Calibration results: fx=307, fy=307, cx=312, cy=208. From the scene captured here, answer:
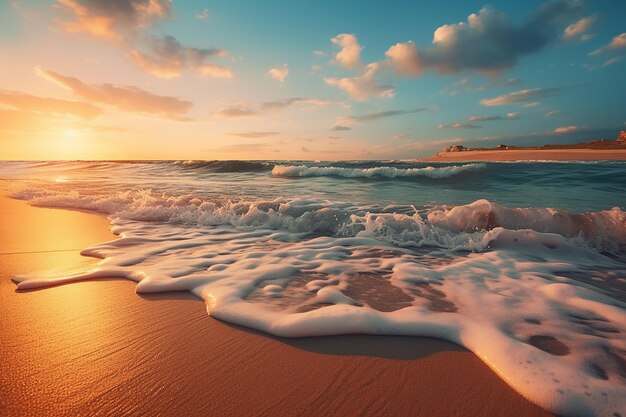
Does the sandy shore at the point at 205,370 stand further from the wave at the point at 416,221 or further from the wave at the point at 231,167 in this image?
the wave at the point at 231,167

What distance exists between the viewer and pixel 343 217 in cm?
527

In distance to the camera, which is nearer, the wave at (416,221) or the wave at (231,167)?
the wave at (416,221)

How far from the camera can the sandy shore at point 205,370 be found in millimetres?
1225

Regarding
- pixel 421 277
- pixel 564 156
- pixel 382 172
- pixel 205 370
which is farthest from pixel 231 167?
pixel 564 156

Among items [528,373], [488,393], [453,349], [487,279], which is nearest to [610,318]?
[487,279]

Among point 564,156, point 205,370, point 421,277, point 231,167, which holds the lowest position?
point 421,277

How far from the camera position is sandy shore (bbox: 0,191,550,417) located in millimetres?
1225

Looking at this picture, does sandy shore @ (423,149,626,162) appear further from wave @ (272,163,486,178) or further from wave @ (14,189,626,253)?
wave @ (14,189,626,253)

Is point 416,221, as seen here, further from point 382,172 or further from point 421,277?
point 382,172

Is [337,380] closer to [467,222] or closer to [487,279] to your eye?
[487,279]

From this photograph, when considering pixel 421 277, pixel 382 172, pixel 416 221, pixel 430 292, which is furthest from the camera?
pixel 382 172

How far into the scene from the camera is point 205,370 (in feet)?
4.75

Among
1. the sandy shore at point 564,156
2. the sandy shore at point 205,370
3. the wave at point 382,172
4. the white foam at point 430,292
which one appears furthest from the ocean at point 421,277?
the sandy shore at point 564,156

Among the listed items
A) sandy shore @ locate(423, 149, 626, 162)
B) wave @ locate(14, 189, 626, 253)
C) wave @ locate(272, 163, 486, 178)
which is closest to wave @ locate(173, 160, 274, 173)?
wave @ locate(272, 163, 486, 178)
